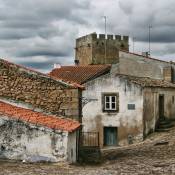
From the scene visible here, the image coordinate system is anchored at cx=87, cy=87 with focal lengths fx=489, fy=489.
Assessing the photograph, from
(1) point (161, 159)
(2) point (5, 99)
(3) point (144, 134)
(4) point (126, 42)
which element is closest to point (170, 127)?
(3) point (144, 134)

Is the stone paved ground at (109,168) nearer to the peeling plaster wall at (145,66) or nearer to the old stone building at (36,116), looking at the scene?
the old stone building at (36,116)

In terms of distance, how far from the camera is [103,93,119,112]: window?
109 feet

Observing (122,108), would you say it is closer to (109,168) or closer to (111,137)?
(111,137)

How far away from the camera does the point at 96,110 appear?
111ft

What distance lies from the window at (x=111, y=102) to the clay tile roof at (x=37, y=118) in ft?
45.1

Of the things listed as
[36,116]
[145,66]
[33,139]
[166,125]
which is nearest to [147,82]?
[166,125]

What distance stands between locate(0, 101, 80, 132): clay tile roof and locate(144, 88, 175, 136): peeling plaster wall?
14050mm

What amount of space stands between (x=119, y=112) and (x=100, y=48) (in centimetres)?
3522

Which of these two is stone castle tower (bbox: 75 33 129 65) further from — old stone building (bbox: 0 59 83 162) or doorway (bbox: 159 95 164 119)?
old stone building (bbox: 0 59 83 162)

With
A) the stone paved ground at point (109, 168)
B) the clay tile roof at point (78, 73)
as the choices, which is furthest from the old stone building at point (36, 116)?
the clay tile roof at point (78, 73)

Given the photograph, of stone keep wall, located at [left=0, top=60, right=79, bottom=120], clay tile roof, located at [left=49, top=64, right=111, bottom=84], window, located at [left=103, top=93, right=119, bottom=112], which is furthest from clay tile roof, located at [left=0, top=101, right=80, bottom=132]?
clay tile roof, located at [left=49, top=64, right=111, bottom=84]

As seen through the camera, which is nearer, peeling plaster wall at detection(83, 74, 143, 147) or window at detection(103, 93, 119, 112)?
peeling plaster wall at detection(83, 74, 143, 147)

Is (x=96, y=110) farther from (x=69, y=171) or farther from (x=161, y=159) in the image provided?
(x=69, y=171)

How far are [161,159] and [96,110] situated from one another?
1439cm
